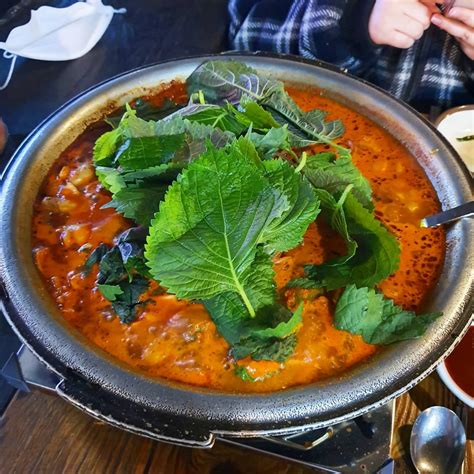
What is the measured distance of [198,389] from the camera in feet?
4.26

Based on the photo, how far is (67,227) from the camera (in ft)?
5.40

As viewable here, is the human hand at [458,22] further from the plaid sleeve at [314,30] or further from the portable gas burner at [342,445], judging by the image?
the portable gas burner at [342,445]

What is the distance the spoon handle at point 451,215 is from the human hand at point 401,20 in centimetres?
118

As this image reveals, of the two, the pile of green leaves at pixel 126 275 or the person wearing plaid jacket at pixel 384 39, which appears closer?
the pile of green leaves at pixel 126 275

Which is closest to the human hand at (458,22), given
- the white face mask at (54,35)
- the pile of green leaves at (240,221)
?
the pile of green leaves at (240,221)

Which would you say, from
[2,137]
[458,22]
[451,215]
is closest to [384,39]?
[458,22]

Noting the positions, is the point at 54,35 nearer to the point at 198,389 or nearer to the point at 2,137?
the point at 2,137

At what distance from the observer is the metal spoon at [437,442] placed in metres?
1.64

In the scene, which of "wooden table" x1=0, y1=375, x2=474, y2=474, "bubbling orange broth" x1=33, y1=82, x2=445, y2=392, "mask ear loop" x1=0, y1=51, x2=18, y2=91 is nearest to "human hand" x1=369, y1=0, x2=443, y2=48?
"bubbling orange broth" x1=33, y1=82, x2=445, y2=392

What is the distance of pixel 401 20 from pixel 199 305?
5.68ft

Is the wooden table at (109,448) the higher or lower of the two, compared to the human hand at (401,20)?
lower

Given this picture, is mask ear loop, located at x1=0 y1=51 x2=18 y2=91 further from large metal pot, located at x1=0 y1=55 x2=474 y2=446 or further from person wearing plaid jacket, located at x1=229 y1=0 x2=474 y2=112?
large metal pot, located at x1=0 y1=55 x2=474 y2=446

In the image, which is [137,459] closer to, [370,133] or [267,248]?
[267,248]

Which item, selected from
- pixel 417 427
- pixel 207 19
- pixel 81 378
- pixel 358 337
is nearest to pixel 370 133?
pixel 358 337
